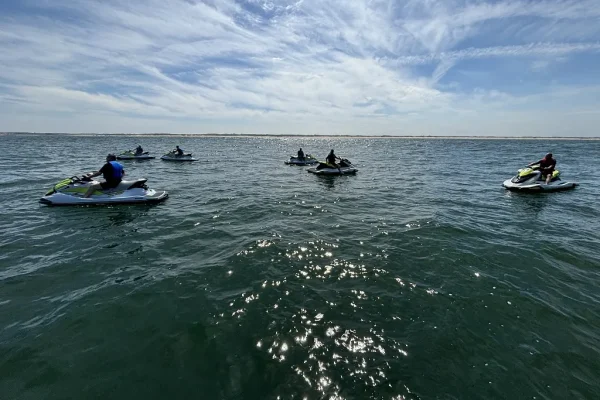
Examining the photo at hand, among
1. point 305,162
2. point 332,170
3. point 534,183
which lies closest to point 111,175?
point 332,170

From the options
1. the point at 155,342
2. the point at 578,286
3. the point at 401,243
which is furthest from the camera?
the point at 401,243

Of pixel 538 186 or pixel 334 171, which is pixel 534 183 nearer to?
pixel 538 186

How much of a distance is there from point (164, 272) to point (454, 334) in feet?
25.2

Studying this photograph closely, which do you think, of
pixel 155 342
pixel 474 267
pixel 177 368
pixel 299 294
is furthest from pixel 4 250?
pixel 474 267

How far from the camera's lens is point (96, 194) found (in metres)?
15.5

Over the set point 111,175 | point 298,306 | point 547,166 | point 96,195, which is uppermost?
point 547,166

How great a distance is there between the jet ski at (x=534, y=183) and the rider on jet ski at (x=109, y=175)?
25057 millimetres

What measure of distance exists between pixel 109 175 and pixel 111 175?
97 millimetres

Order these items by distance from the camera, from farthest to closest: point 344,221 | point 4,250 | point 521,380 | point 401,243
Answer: point 344,221 → point 401,243 → point 4,250 → point 521,380

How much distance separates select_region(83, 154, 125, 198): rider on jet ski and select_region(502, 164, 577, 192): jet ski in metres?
25.1

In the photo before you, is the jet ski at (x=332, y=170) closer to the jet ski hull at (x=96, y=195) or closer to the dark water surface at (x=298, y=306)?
the dark water surface at (x=298, y=306)

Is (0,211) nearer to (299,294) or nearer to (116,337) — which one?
(116,337)

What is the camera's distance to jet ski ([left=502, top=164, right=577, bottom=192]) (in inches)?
747

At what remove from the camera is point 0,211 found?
552 inches
